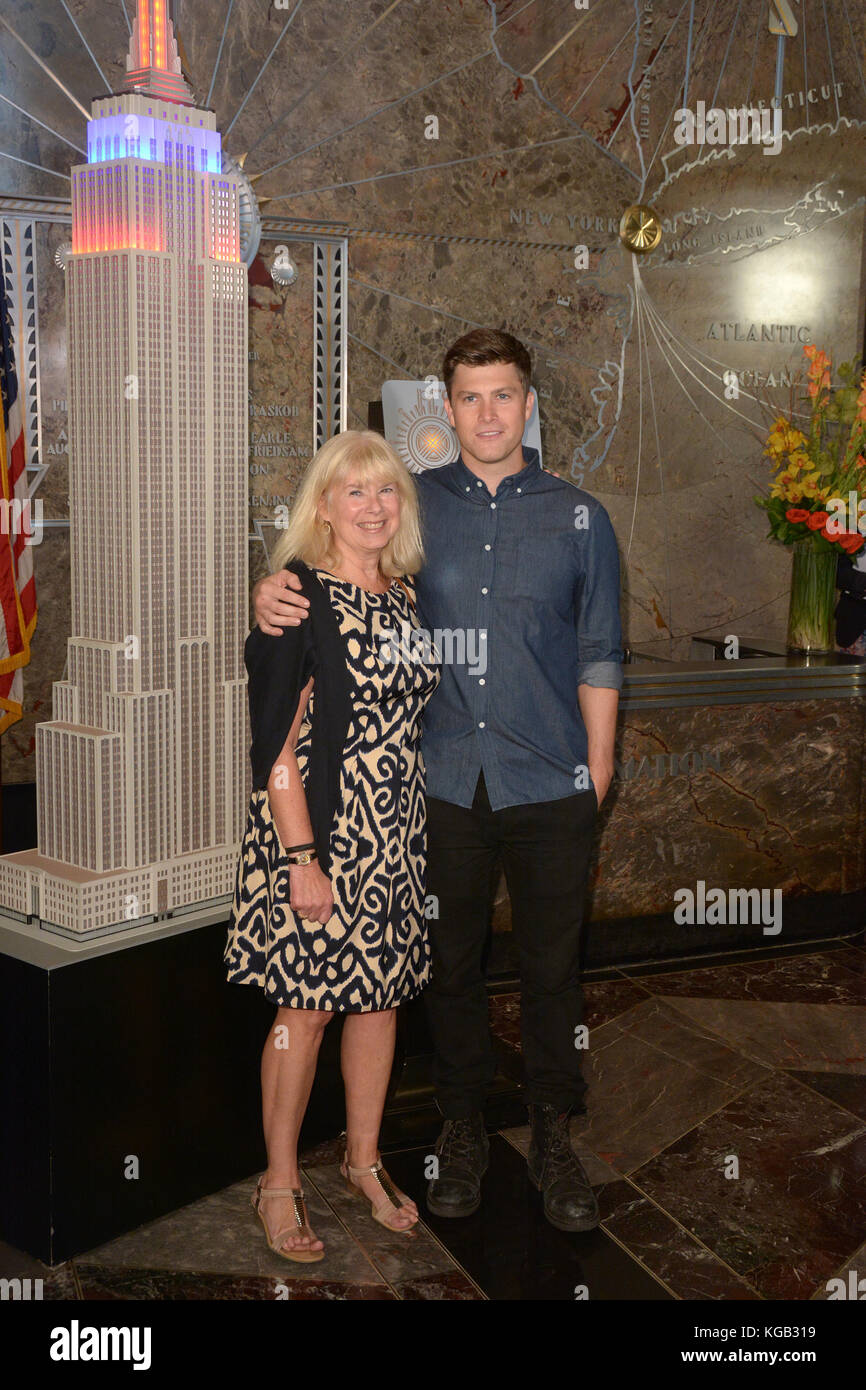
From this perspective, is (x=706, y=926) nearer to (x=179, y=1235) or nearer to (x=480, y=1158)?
(x=480, y=1158)

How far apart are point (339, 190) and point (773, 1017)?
3.31 meters

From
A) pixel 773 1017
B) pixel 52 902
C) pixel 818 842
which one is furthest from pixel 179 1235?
pixel 818 842

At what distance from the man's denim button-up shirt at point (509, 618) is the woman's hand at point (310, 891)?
362 mm

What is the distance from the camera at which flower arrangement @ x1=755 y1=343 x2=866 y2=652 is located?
16.1 ft

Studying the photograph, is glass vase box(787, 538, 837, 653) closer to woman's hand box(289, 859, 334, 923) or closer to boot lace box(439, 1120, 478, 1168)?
boot lace box(439, 1120, 478, 1168)

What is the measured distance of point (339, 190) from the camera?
502 centimetres

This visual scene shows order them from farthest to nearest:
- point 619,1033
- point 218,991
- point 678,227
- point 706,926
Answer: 1. point 678,227
2. point 706,926
3. point 619,1033
4. point 218,991

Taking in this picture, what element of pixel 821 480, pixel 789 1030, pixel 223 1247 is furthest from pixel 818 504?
pixel 223 1247

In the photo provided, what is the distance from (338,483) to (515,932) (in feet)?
3.41

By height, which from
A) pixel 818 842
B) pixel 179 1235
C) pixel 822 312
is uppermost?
pixel 822 312

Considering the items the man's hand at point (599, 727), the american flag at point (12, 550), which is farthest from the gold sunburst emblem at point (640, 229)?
the man's hand at point (599, 727)

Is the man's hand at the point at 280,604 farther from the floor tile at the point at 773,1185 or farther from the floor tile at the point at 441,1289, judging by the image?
the floor tile at the point at 773,1185

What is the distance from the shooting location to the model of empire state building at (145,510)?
2.72m

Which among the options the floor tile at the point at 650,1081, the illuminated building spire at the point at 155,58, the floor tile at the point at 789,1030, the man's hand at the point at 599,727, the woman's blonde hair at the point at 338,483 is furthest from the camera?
the floor tile at the point at 789,1030
